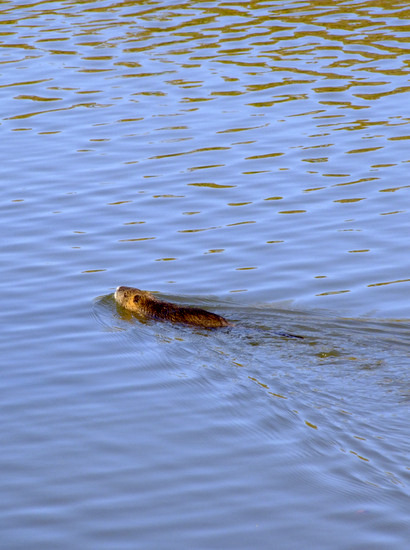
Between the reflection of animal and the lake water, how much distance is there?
0.09m

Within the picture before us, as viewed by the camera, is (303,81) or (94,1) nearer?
(303,81)

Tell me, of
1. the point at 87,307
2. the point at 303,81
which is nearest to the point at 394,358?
the point at 87,307

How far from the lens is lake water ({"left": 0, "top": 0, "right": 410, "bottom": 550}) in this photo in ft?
18.2

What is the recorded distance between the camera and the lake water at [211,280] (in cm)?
554

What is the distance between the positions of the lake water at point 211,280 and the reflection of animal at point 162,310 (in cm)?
9

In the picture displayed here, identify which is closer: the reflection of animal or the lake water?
the lake water

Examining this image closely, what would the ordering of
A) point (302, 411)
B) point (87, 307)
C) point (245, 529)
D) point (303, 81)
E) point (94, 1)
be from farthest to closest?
point (94, 1)
point (303, 81)
point (87, 307)
point (302, 411)
point (245, 529)

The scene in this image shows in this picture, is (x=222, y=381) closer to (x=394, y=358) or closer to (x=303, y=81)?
(x=394, y=358)

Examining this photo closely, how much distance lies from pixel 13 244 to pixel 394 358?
446cm

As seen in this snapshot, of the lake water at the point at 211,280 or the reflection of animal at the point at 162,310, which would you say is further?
the reflection of animal at the point at 162,310

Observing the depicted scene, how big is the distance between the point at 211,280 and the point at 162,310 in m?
0.78

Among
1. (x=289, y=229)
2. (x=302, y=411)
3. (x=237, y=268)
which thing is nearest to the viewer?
(x=302, y=411)

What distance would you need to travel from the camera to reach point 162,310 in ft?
27.5

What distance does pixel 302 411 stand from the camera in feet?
21.0
